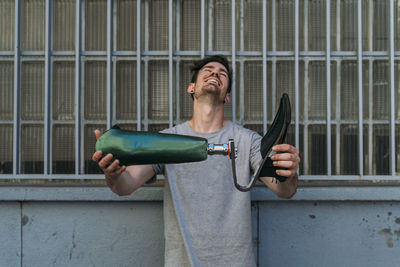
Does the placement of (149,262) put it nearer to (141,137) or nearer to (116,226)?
(116,226)

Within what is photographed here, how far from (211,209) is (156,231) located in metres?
0.87

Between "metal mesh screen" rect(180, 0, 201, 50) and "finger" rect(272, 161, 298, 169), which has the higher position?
"metal mesh screen" rect(180, 0, 201, 50)

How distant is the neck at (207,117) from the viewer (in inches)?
87.0

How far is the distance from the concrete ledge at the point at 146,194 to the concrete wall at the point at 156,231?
5cm

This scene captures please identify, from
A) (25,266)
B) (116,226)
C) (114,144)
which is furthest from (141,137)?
(25,266)

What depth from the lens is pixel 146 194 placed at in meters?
2.80

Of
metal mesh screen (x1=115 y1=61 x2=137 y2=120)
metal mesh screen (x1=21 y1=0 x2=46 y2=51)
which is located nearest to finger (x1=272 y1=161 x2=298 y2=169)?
metal mesh screen (x1=115 y1=61 x2=137 y2=120)

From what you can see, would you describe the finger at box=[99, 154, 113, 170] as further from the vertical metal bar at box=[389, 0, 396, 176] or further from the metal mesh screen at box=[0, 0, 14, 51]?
the vertical metal bar at box=[389, 0, 396, 176]

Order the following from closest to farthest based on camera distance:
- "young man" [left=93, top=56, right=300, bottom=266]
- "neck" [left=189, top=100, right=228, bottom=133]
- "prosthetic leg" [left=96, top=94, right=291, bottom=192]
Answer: "prosthetic leg" [left=96, top=94, right=291, bottom=192] < "young man" [left=93, top=56, right=300, bottom=266] < "neck" [left=189, top=100, right=228, bottom=133]

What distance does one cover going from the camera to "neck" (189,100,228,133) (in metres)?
2.21

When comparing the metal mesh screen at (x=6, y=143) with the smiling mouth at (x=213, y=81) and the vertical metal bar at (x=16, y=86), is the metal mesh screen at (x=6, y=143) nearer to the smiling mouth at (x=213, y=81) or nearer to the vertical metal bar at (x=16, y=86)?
the vertical metal bar at (x=16, y=86)

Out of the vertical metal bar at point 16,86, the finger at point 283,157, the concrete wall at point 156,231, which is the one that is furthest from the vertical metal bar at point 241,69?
the vertical metal bar at point 16,86

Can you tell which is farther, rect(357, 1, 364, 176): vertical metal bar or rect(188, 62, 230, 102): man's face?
rect(357, 1, 364, 176): vertical metal bar

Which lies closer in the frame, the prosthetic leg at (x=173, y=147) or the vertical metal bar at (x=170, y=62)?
the prosthetic leg at (x=173, y=147)
